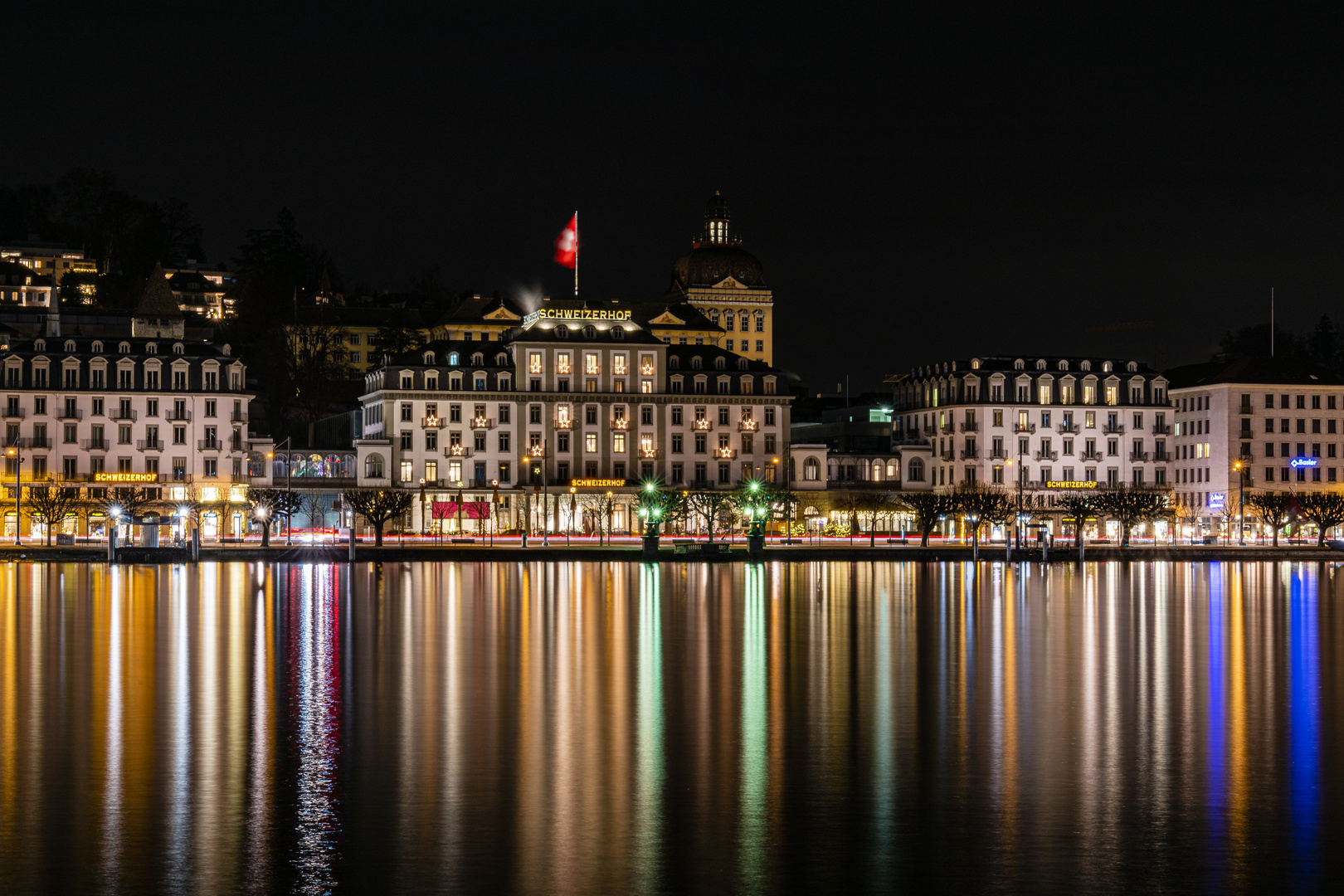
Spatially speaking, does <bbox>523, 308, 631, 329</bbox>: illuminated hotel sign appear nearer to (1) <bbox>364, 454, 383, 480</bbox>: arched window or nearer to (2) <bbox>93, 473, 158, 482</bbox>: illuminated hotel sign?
(1) <bbox>364, 454, 383, 480</bbox>: arched window

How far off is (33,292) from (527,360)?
72358 millimetres

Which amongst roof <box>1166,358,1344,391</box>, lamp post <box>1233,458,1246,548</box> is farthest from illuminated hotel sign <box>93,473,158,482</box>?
roof <box>1166,358,1344,391</box>

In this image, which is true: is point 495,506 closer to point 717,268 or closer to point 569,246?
point 569,246

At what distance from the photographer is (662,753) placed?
22.5 meters

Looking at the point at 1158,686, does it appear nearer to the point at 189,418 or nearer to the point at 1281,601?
the point at 1281,601

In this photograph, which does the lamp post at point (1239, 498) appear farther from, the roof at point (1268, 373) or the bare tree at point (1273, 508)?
the roof at point (1268, 373)

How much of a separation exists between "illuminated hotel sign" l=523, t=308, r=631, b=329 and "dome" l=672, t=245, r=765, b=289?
53874 millimetres

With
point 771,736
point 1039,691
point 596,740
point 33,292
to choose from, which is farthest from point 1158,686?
point 33,292

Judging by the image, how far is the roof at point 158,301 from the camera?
146m

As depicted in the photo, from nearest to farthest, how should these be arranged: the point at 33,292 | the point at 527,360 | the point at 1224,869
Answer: the point at 1224,869 < the point at 527,360 < the point at 33,292

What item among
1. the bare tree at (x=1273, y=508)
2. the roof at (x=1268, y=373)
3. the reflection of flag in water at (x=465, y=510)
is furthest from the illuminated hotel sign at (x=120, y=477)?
the roof at (x=1268, y=373)

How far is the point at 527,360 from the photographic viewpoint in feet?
385

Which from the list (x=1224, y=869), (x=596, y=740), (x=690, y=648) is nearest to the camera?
(x=1224, y=869)

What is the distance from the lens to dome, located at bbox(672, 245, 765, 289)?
173 m
